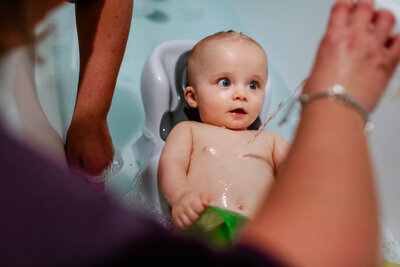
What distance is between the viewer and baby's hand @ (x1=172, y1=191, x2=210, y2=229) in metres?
0.72

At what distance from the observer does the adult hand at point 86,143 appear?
2.70 ft

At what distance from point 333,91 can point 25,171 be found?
1.06 ft

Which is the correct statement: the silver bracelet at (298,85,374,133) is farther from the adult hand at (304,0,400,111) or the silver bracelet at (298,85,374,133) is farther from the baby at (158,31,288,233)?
the baby at (158,31,288,233)

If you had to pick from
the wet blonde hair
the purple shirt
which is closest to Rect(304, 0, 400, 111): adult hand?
the purple shirt

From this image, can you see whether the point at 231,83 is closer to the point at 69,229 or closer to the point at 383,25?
the point at 383,25

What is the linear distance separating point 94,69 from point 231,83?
0.38 metres

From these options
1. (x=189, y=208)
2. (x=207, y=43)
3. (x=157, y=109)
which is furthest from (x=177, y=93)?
(x=189, y=208)

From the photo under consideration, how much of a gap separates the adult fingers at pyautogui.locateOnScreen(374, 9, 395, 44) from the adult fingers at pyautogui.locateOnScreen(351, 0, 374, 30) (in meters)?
0.01

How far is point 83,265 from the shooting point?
0.29 metres

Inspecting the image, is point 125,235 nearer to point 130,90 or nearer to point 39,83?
point 39,83

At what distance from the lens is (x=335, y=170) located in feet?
1.21

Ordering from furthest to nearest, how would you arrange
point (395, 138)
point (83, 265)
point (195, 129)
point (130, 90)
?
point (130, 90), point (395, 138), point (195, 129), point (83, 265)

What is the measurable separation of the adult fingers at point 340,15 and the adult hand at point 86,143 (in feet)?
1.86

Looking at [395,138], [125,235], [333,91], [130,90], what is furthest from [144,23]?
[125,235]
